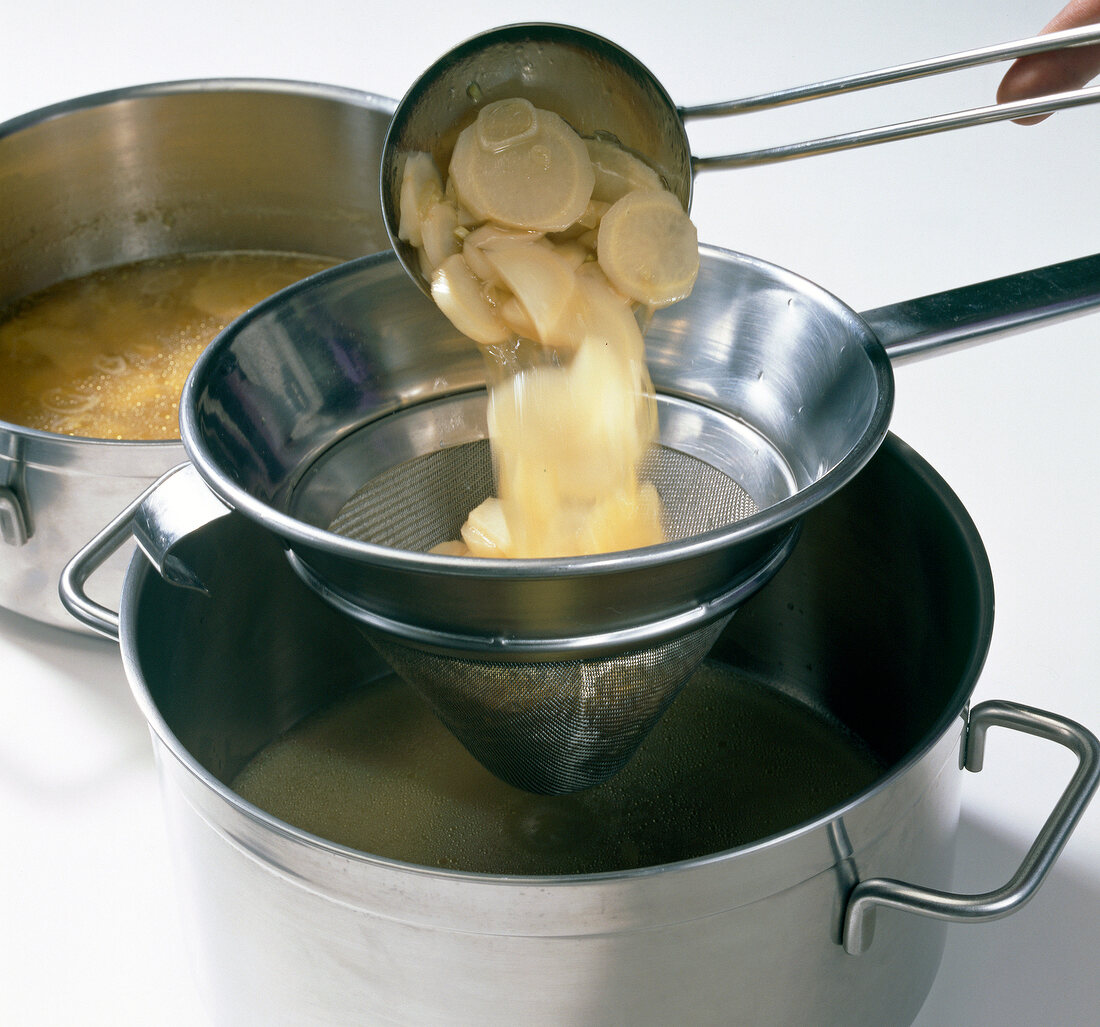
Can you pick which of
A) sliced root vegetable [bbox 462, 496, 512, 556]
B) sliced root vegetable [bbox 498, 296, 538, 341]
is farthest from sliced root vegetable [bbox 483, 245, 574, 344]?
sliced root vegetable [bbox 462, 496, 512, 556]

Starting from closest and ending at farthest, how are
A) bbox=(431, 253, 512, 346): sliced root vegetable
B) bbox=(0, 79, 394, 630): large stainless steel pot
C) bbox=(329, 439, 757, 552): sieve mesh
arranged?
bbox=(431, 253, 512, 346): sliced root vegetable → bbox=(329, 439, 757, 552): sieve mesh → bbox=(0, 79, 394, 630): large stainless steel pot

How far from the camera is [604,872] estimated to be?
0.79 meters

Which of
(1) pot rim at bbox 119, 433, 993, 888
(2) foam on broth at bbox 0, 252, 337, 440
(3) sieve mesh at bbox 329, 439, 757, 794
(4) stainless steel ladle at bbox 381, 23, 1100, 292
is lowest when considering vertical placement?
(2) foam on broth at bbox 0, 252, 337, 440

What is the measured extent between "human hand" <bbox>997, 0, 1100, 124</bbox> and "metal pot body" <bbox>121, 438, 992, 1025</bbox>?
44cm

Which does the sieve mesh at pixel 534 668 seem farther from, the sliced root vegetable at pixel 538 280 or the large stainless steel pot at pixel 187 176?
the large stainless steel pot at pixel 187 176

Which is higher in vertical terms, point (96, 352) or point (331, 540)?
point (331, 540)

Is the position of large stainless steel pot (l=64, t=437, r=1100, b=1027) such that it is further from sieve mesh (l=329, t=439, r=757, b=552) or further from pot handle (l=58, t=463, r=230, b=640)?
sieve mesh (l=329, t=439, r=757, b=552)

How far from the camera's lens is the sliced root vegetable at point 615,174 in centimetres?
103

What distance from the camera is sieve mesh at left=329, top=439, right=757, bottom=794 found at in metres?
0.99

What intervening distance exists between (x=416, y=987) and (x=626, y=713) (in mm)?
311

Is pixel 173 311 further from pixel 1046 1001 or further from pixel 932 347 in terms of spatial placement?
pixel 1046 1001

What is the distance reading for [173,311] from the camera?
1.69 metres

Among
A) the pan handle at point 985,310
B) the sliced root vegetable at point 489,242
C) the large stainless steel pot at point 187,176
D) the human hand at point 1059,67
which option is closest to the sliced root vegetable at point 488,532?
the sliced root vegetable at point 489,242

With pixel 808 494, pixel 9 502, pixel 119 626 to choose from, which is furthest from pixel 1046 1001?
pixel 9 502
